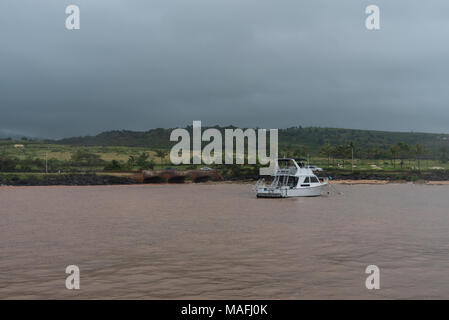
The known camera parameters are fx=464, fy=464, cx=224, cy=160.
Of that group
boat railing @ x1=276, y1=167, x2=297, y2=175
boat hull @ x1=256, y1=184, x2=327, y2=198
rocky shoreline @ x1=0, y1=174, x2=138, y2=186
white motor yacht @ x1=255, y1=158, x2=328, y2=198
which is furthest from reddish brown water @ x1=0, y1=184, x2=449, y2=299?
rocky shoreline @ x1=0, y1=174, x2=138, y2=186

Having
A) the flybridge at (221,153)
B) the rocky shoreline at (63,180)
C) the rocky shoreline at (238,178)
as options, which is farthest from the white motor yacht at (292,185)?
the flybridge at (221,153)

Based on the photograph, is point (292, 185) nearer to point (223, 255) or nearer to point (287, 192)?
point (287, 192)

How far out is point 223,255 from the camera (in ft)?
56.2

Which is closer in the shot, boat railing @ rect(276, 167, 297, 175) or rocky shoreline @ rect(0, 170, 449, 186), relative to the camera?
boat railing @ rect(276, 167, 297, 175)

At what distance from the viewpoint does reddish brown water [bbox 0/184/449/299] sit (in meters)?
12.3

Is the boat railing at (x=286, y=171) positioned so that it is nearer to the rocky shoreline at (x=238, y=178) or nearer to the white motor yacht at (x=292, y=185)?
the white motor yacht at (x=292, y=185)

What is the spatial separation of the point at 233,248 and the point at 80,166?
102 meters

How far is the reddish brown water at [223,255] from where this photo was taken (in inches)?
484

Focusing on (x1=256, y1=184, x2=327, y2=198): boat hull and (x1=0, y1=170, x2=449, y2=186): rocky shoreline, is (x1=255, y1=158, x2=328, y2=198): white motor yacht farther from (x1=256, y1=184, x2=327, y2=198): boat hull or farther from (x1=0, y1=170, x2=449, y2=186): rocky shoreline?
(x1=0, y1=170, x2=449, y2=186): rocky shoreline

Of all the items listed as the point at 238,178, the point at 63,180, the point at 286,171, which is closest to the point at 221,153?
the point at 238,178

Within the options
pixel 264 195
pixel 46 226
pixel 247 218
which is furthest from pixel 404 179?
pixel 46 226
